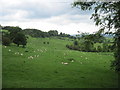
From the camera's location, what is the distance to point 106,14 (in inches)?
472

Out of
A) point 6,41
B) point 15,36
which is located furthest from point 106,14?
point 15,36

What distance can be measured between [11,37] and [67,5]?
22.6 m

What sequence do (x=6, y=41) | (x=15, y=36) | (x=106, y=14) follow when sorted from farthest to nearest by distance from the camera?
1. (x=15, y=36)
2. (x=6, y=41)
3. (x=106, y=14)

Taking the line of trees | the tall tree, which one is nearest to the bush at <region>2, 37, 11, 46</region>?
the line of trees

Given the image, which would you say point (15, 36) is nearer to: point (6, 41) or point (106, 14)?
point (6, 41)

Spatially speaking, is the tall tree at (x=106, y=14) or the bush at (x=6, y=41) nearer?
the tall tree at (x=106, y=14)

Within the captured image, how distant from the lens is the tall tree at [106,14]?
11109mm

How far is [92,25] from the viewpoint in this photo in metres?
13.6

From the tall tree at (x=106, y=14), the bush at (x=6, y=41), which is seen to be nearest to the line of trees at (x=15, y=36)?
the bush at (x=6, y=41)

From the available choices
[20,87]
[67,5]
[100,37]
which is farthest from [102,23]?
[20,87]

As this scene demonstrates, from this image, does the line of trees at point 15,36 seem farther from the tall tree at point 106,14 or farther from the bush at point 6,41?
the tall tree at point 106,14

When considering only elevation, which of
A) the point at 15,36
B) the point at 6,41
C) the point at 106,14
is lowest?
the point at 6,41

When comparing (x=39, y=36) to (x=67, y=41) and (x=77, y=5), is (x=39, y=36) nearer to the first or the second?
(x=67, y=41)

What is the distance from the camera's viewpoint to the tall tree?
11109 millimetres
